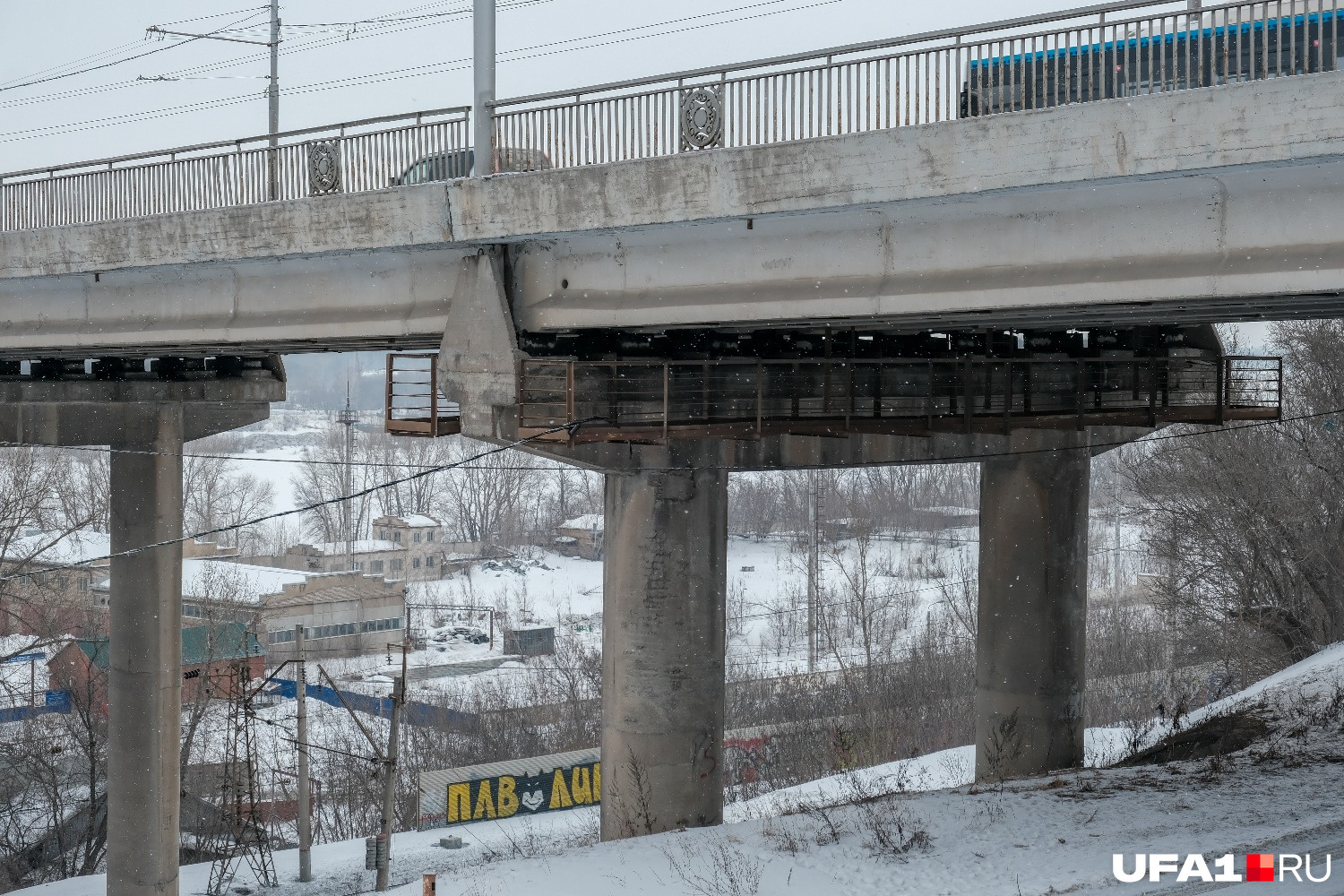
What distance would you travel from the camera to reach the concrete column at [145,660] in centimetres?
2239

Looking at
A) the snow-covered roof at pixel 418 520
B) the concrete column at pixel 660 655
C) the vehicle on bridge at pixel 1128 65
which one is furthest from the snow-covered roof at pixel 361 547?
the vehicle on bridge at pixel 1128 65

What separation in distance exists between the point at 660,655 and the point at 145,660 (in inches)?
459

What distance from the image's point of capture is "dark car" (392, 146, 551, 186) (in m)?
13.0

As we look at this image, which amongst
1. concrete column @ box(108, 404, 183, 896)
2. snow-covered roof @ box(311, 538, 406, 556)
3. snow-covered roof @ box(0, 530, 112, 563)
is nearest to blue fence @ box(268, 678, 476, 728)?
snow-covered roof @ box(0, 530, 112, 563)

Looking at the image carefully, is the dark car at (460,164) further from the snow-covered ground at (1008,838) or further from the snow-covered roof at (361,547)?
the snow-covered roof at (361,547)

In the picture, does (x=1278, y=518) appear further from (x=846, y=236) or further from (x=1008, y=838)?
(x=846, y=236)

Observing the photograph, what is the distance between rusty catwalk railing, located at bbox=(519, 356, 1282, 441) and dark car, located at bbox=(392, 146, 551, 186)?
202 centimetres

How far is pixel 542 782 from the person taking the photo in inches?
1393

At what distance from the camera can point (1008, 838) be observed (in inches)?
518

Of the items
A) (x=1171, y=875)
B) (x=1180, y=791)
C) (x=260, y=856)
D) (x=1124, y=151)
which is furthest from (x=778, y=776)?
(x=1124, y=151)

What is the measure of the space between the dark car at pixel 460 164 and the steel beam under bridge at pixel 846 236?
31cm

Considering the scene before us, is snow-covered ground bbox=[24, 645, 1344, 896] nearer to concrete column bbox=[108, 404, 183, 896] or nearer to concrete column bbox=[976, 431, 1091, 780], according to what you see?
concrete column bbox=[976, 431, 1091, 780]

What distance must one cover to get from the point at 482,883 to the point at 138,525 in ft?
41.4

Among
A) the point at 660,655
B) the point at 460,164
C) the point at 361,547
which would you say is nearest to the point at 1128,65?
the point at 460,164
